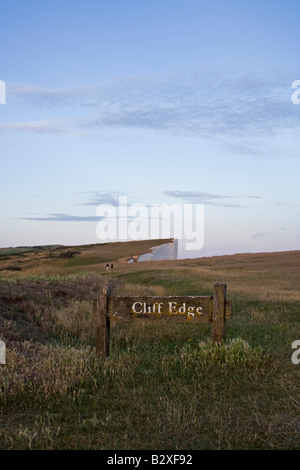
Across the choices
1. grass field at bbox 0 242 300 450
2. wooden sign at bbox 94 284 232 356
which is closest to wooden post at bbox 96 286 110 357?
wooden sign at bbox 94 284 232 356

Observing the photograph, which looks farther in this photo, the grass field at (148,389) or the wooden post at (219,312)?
the wooden post at (219,312)

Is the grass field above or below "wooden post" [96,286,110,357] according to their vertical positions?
below

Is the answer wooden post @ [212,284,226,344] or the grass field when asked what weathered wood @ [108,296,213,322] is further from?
the grass field

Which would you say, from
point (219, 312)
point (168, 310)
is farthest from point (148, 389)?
point (219, 312)

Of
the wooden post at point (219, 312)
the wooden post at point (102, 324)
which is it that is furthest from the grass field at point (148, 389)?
the wooden post at point (219, 312)

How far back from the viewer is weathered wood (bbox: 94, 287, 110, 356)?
9.68 m

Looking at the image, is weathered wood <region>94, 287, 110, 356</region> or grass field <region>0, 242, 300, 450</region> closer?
grass field <region>0, 242, 300, 450</region>

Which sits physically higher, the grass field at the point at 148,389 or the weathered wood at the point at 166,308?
the weathered wood at the point at 166,308

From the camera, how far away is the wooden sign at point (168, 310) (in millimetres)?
9734

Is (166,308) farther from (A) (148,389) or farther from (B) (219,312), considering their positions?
(A) (148,389)

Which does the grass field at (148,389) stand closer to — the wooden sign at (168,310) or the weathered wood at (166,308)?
the wooden sign at (168,310)

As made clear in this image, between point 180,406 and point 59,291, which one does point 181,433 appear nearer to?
point 180,406

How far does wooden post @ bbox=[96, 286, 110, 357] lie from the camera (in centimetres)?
967

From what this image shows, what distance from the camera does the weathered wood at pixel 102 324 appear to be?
9680mm
